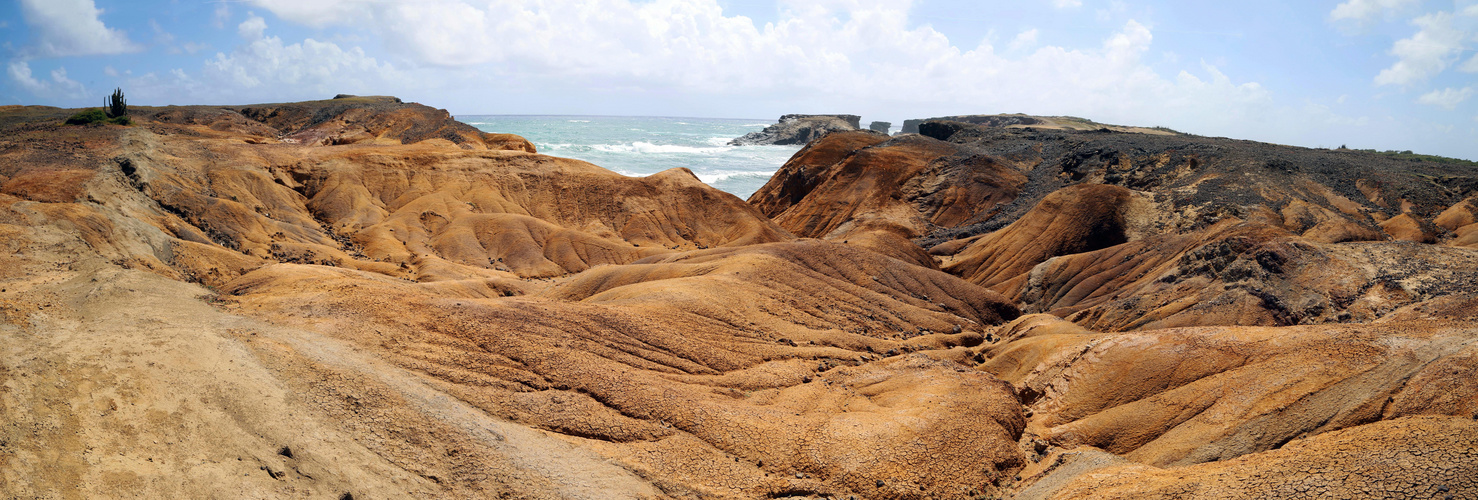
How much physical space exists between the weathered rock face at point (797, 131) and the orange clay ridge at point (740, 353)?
89900 mm

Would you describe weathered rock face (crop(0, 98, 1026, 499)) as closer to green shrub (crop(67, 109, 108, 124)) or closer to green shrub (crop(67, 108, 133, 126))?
green shrub (crop(67, 109, 108, 124))

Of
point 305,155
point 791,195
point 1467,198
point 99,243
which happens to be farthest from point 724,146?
point 99,243

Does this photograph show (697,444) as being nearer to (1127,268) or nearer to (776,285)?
(776,285)

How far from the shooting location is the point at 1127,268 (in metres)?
25.2

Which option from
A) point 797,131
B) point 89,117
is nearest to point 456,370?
point 89,117

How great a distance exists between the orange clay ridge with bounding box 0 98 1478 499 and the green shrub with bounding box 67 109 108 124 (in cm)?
504

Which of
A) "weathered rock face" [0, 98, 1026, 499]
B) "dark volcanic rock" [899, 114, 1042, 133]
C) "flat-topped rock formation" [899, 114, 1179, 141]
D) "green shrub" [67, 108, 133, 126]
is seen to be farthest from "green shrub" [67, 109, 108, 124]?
"dark volcanic rock" [899, 114, 1042, 133]

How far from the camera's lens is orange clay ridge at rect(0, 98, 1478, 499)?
A: 9391mm

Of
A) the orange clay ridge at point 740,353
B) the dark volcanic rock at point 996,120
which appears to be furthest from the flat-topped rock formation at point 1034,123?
the orange clay ridge at point 740,353

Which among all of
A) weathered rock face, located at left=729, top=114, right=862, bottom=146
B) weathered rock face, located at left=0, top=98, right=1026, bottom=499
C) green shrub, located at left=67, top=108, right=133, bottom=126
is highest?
weathered rock face, located at left=729, top=114, right=862, bottom=146

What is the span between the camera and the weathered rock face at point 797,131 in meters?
122

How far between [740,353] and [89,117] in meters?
42.4

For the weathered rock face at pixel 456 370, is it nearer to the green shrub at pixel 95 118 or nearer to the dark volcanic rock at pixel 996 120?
the green shrub at pixel 95 118

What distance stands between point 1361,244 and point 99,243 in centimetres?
3593
